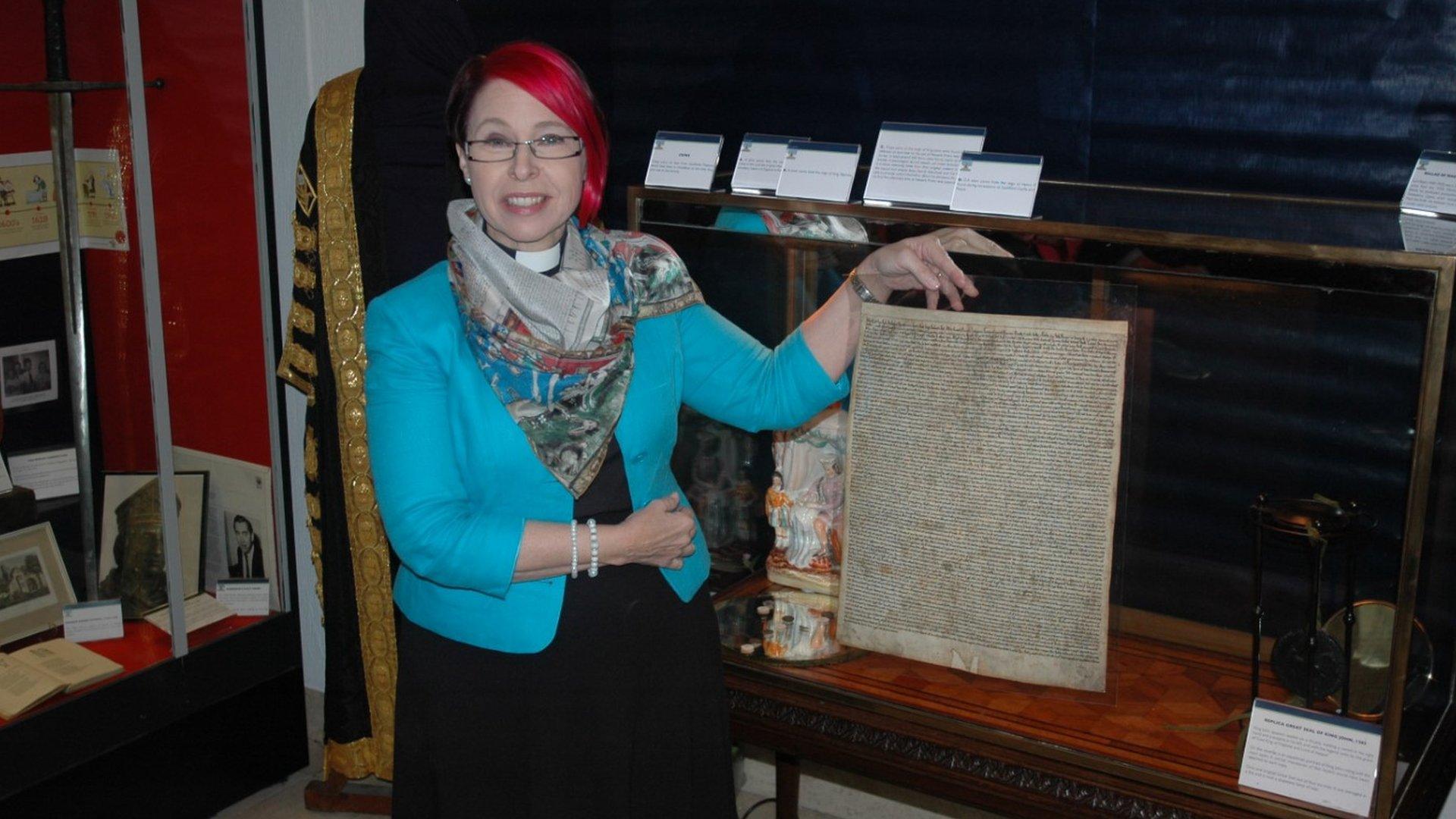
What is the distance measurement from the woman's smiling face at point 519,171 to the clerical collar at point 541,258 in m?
0.04

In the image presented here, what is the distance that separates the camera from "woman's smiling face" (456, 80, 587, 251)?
1696mm

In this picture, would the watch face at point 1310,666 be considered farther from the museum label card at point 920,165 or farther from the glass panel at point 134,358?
the glass panel at point 134,358

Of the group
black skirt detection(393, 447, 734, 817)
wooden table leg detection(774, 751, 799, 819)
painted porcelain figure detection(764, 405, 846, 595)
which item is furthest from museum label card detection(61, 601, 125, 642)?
painted porcelain figure detection(764, 405, 846, 595)

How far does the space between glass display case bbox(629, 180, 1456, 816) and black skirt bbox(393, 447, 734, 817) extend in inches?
9.2

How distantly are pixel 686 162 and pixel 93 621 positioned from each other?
171cm

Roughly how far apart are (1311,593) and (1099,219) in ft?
1.87

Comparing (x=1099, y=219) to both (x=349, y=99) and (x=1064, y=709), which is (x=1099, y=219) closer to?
(x=1064, y=709)

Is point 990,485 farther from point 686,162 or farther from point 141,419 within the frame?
point 141,419

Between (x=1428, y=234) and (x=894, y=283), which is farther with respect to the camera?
(x=894, y=283)

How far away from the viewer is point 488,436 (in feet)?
5.64

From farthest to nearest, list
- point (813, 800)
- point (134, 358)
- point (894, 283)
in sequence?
1. point (813, 800)
2. point (134, 358)
3. point (894, 283)

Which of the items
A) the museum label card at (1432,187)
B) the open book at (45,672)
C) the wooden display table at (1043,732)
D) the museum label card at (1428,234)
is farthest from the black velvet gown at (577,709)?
the open book at (45,672)

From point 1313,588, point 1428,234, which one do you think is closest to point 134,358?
point 1313,588

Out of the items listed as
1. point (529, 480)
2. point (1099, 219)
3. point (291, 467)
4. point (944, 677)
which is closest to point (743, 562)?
point (944, 677)
